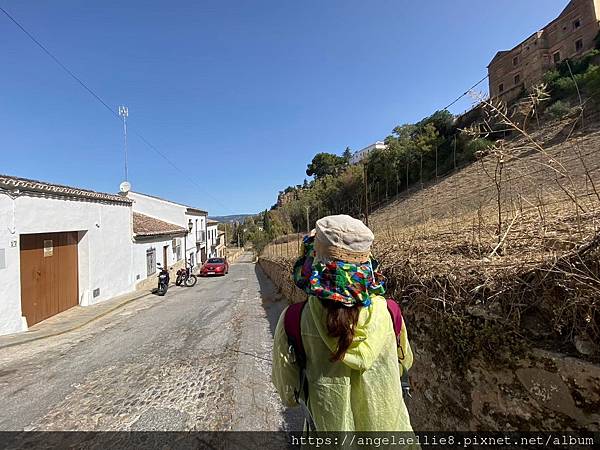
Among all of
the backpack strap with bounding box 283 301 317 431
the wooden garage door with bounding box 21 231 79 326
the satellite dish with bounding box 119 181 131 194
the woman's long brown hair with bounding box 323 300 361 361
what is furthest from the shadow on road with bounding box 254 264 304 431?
the satellite dish with bounding box 119 181 131 194

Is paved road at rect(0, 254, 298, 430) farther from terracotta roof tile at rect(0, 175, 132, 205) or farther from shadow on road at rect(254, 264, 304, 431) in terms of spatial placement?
terracotta roof tile at rect(0, 175, 132, 205)

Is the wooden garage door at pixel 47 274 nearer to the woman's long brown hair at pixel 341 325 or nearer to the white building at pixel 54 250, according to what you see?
the white building at pixel 54 250

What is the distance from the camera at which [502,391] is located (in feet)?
5.52

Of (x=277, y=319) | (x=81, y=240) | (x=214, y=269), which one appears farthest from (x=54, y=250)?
(x=214, y=269)

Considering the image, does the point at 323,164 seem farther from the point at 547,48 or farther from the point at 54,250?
the point at 54,250

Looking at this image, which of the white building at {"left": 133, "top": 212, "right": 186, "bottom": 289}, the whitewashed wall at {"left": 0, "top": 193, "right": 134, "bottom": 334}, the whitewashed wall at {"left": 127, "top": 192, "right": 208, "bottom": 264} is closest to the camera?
the whitewashed wall at {"left": 0, "top": 193, "right": 134, "bottom": 334}

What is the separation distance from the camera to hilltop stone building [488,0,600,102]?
23312mm

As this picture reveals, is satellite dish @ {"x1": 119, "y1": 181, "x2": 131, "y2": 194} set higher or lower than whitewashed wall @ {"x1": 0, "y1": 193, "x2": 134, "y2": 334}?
higher

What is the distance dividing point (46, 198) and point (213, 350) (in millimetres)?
6513

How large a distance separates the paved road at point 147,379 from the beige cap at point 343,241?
7.93ft

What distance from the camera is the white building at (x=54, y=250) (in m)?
6.37

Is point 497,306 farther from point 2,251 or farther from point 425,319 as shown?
point 2,251

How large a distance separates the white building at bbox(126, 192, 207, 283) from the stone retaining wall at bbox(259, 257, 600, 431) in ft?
43.9

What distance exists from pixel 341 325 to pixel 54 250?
983 cm
